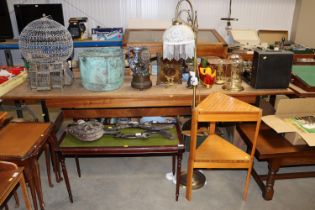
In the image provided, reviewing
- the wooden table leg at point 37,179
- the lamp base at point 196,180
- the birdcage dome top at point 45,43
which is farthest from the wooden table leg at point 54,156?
the lamp base at point 196,180

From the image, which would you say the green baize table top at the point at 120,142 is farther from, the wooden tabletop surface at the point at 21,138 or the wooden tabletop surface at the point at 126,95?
the wooden tabletop surface at the point at 126,95

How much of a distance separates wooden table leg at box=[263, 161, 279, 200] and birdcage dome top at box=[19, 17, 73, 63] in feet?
6.24

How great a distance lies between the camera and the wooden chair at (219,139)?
1.88 metres

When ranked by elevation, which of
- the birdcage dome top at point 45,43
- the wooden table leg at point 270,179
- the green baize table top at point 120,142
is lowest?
the wooden table leg at point 270,179

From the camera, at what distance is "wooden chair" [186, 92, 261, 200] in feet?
6.15

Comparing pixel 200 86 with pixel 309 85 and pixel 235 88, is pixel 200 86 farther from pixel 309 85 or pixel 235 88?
pixel 309 85

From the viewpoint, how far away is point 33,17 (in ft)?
14.4

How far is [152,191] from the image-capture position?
2.36 meters

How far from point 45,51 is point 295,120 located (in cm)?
215

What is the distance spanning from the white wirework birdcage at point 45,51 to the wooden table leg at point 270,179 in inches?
71.0

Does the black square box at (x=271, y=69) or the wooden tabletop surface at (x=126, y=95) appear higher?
the black square box at (x=271, y=69)

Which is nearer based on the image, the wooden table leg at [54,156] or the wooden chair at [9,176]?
the wooden chair at [9,176]

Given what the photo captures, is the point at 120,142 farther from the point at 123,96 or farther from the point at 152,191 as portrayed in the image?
the point at 152,191

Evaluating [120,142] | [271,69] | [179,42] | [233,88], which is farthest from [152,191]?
[271,69]
